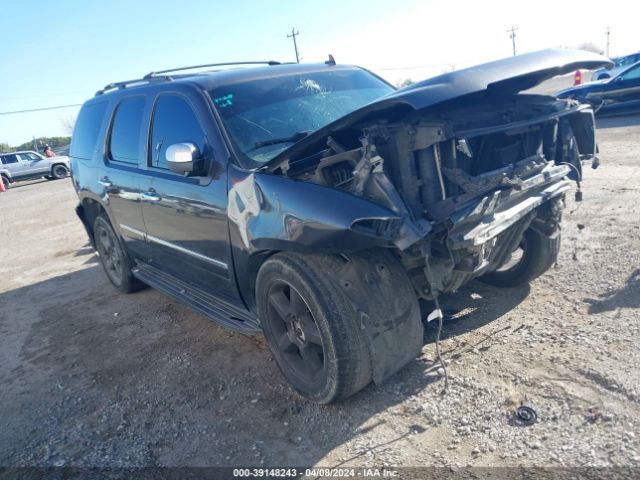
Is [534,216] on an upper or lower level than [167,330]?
upper

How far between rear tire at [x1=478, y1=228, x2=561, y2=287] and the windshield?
1.71 metres

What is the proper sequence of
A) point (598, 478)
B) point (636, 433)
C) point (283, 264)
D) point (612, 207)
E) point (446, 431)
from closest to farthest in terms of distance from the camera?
point (598, 478) → point (636, 433) → point (446, 431) → point (283, 264) → point (612, 207)

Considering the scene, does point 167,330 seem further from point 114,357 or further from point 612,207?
point 612,207

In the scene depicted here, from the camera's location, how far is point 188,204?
3564mm

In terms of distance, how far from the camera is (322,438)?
2.68 m

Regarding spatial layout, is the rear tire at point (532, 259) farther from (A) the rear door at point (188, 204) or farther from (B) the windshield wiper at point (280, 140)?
(A) the rear door at point (188, 204)

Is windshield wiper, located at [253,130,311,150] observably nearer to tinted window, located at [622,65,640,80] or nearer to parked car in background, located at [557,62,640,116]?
parked car in background, located at [557,62,640,116]

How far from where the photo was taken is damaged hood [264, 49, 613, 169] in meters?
2.37

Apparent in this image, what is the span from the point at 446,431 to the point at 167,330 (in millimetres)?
2766

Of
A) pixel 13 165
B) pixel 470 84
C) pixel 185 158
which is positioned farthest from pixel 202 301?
pixel 13 165

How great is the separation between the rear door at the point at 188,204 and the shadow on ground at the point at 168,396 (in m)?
0.54

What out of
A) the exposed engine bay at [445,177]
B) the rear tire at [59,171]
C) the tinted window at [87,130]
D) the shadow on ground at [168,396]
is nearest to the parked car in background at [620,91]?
the exposed engine bay at [445,177]

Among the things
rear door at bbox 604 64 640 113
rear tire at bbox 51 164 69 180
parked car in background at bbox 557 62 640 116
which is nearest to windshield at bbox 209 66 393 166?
parked car in background at bbox 557 62 640 116

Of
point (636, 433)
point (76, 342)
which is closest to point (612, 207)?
point (636, 433)
